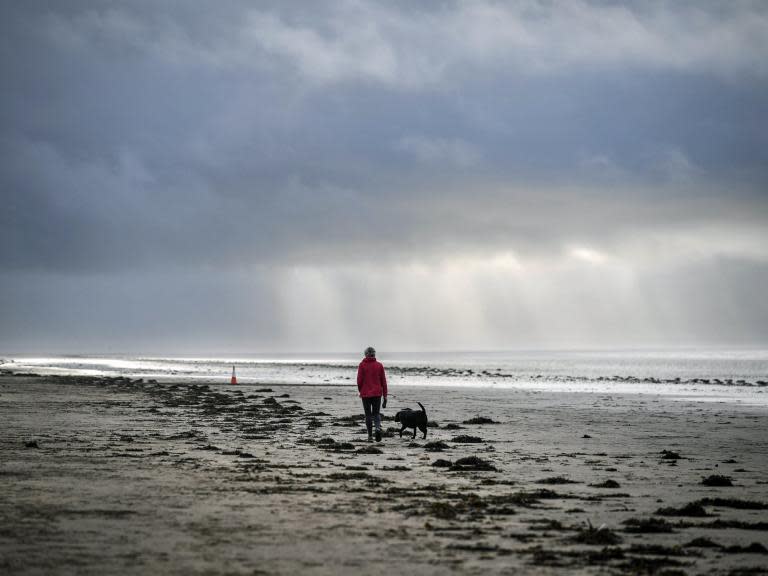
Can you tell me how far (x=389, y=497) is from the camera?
11719mm

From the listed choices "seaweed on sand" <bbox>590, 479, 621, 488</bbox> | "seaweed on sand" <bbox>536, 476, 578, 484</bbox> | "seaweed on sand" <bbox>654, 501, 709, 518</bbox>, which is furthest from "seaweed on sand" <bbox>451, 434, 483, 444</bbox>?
"seaweed on sand" <bbox>654, 501, 709, 518</bbox>

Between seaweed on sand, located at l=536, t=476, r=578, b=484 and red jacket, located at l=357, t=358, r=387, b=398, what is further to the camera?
red jacket, located at l=357, t=358, r=387, b=398

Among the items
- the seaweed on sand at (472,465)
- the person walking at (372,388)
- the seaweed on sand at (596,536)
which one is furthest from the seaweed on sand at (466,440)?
the seaweed on sand at (596,536)

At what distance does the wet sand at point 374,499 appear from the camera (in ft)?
26.6

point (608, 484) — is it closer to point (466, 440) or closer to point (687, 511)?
point (687, 511)

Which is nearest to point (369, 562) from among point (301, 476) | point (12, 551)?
point (12, 551)

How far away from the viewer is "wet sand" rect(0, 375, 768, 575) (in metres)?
8.09

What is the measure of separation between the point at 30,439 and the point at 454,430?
10.8m

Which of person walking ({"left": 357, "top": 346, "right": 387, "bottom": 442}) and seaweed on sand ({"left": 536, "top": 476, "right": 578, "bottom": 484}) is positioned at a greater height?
person walking ({"left": 357, "top": 346, "right": 387, "bottom": 442})

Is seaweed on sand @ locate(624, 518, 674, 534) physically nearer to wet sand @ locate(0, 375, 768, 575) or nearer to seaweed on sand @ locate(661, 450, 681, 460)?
wet sand @ locate(0, 375, 768, 575)

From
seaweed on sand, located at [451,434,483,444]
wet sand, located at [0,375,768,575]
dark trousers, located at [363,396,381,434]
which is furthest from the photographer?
dark trousers, located at [363,396,381,434]

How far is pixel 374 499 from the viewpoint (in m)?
11.5

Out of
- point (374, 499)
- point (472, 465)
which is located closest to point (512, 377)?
point (472, 465)

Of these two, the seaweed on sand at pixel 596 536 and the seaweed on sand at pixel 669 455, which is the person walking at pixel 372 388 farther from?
the seaweed on sand at pixel 596 536
